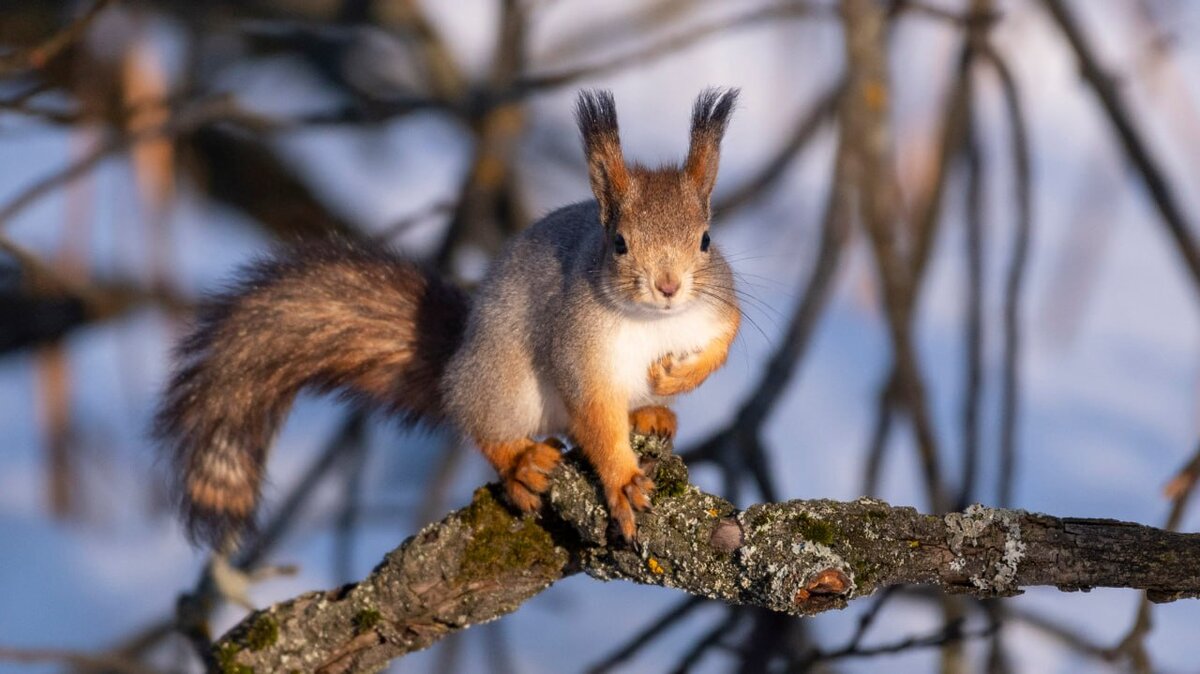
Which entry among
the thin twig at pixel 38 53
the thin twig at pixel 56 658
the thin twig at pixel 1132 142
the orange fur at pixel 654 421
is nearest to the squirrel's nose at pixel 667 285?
the orange fur at pixel 654 421

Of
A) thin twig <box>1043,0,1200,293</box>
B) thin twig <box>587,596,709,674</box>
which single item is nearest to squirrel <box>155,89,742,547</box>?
thin twig <box>587,596,709,674</box>

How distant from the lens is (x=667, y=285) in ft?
3.31

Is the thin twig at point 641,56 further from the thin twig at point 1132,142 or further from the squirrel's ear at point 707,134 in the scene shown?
the squirrel's ear at point 707,134

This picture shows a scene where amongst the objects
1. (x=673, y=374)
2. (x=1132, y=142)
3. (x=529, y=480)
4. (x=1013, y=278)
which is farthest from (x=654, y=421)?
(x=1132, y=142)

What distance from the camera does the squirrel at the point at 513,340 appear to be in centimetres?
105

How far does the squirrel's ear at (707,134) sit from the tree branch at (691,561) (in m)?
0.27

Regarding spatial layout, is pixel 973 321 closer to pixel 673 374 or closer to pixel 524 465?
pixel 673 374

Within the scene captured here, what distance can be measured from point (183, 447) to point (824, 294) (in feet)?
3.01

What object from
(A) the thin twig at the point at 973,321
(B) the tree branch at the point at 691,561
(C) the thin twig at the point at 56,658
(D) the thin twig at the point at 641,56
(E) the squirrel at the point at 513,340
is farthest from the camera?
(D) the thin twig at the point at 641,56

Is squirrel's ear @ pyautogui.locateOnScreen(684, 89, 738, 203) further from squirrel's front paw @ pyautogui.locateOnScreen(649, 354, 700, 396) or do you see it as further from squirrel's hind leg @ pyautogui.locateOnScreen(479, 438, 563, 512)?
squirrel's hind leg @ pyautogui.locateOnScreen(479, 438, 563, 512)

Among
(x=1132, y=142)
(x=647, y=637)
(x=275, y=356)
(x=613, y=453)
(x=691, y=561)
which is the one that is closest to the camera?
(x=691, y=561)

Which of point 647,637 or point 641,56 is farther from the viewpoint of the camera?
point 641,56

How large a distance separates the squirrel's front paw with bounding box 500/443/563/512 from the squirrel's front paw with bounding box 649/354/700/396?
13 centimetres

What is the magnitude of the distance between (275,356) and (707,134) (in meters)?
0.52
